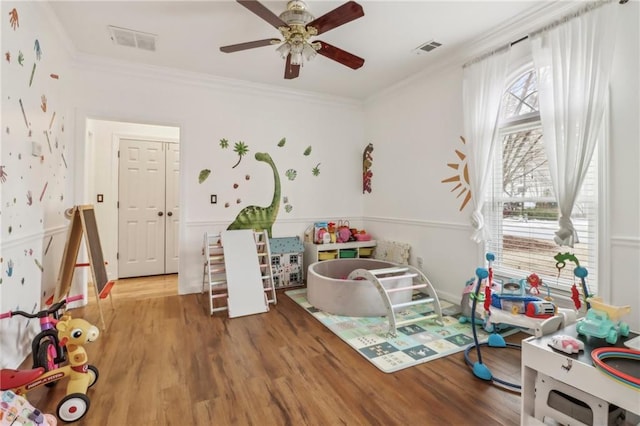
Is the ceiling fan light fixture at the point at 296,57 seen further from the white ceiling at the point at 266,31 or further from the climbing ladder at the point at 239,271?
the climbing ladder at the point at 239,271

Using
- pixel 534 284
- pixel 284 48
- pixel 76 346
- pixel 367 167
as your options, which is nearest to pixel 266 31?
pixel 284 48

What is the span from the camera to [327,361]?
7.21 feet

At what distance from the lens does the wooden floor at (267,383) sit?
1642 millimetres

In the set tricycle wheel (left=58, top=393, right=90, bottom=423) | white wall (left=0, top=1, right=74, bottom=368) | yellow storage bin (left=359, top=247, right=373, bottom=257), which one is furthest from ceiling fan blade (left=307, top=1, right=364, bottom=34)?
yellow storage bin (left=359, top=247, right=373, bottom=257)

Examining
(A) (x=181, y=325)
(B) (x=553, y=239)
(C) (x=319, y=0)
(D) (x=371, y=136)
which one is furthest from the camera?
(D) (x=371, y=136)

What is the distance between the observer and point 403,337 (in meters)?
2.55

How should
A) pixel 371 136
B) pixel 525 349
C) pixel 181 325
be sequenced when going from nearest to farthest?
pixel 525 349 < pixel 181 325 < pixel 371 136

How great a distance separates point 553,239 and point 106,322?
410 cm

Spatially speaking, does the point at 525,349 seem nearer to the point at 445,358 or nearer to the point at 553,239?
the point at 445,358

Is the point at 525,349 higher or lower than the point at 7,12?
lower

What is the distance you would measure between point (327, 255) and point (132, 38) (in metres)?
3.21

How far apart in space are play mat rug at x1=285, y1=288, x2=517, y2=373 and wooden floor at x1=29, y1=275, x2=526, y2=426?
0.08m

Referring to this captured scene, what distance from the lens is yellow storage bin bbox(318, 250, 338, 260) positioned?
13.5 feet

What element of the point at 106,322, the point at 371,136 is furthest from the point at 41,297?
the point at 371,136
